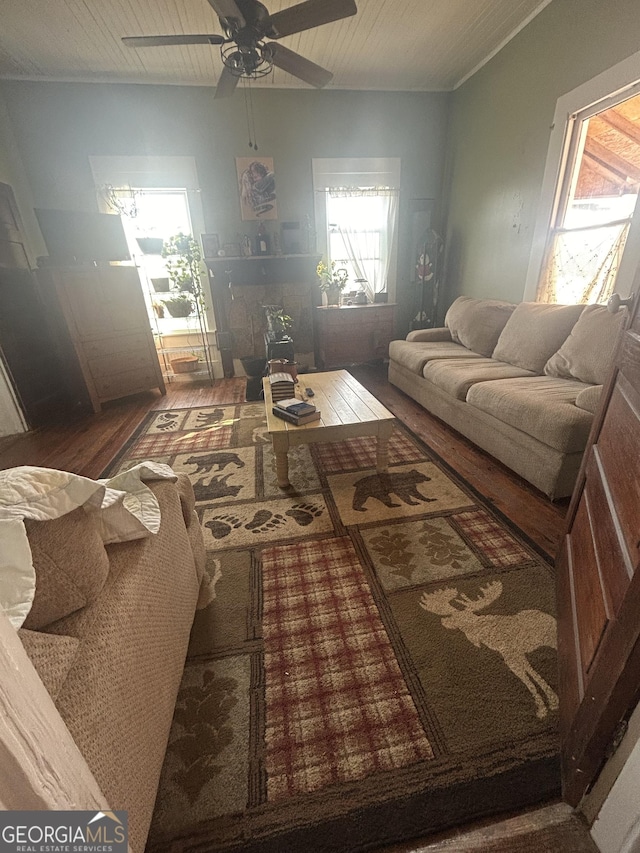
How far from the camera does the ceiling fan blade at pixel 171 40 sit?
1.98 m

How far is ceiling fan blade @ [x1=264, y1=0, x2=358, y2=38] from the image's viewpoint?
1.80 metres

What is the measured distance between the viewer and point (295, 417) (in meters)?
1.86

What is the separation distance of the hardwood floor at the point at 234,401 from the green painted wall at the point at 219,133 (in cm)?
194

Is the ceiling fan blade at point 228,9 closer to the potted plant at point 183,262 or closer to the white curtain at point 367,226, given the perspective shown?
the potted plant at point 183,262

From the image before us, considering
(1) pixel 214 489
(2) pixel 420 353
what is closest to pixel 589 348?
(2) pixel 420 353

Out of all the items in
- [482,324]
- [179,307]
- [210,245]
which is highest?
[210,245]

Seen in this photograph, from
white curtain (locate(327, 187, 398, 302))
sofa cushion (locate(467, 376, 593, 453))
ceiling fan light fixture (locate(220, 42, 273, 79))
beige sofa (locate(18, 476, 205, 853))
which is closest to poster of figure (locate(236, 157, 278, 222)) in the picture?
white curtain (locate(327, 187, 398, 302))

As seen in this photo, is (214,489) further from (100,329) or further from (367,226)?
(367,226)

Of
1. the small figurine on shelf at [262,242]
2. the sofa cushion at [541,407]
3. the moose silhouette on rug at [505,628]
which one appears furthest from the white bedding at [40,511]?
the small figurine on shelf at [262,242]

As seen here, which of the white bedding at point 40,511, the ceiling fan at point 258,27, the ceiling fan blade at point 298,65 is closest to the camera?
the white bedding at point 40,511

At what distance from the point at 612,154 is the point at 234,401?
11.2 ft

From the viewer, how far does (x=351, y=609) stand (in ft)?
4.13

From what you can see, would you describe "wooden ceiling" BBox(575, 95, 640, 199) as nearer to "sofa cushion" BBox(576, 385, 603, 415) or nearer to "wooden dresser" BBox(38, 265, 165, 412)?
"sofa cushion" BBox(576, 385, 603, 415)

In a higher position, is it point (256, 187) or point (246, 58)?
point (246, 58)
